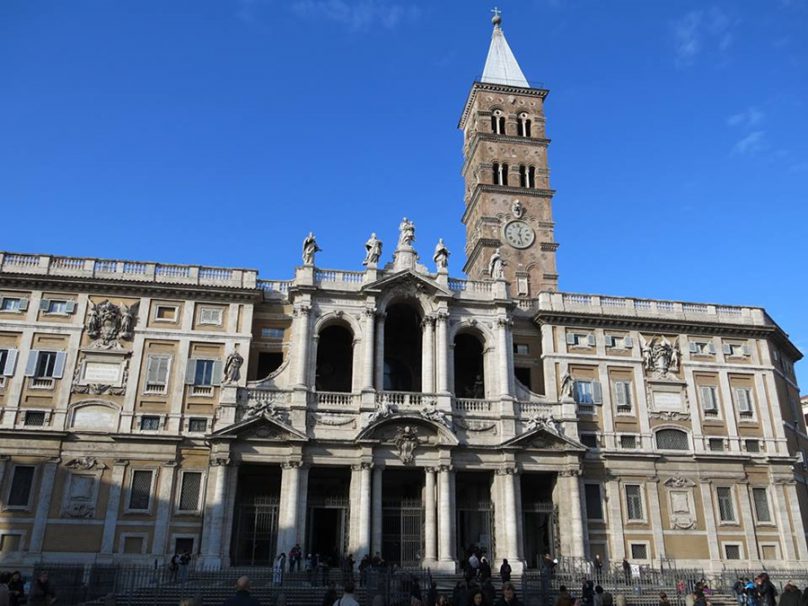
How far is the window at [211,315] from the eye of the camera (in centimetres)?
3841

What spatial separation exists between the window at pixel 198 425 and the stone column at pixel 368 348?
321 inches

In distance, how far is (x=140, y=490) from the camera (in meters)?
34.6

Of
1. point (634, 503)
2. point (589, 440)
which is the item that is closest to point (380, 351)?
point (589, 440)

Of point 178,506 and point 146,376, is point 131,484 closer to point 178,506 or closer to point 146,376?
point 178,506

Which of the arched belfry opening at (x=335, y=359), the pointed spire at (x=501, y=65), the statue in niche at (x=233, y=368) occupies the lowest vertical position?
the statue in niche at (x=233, y=368)

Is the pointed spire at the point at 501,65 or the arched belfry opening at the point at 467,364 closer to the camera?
the arched belfry opening at the point at 467,364

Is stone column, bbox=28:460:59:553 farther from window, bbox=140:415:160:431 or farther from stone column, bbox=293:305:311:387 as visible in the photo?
stone column, bbox=293:305:311:387

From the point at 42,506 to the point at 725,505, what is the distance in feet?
114

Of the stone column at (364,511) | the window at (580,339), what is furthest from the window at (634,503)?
the stone column at (364,511)

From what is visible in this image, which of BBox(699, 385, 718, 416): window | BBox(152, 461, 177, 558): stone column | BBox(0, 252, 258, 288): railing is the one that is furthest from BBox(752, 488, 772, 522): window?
BBox(152, 461, 177, 558): stone column

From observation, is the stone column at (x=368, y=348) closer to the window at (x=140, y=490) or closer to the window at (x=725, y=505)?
the window at (x=140, y=490)

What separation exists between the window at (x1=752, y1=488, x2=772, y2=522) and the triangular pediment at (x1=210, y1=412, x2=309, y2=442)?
25.2m

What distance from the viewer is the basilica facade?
1348 inches

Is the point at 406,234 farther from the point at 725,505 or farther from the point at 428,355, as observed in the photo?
the point at 725,505
